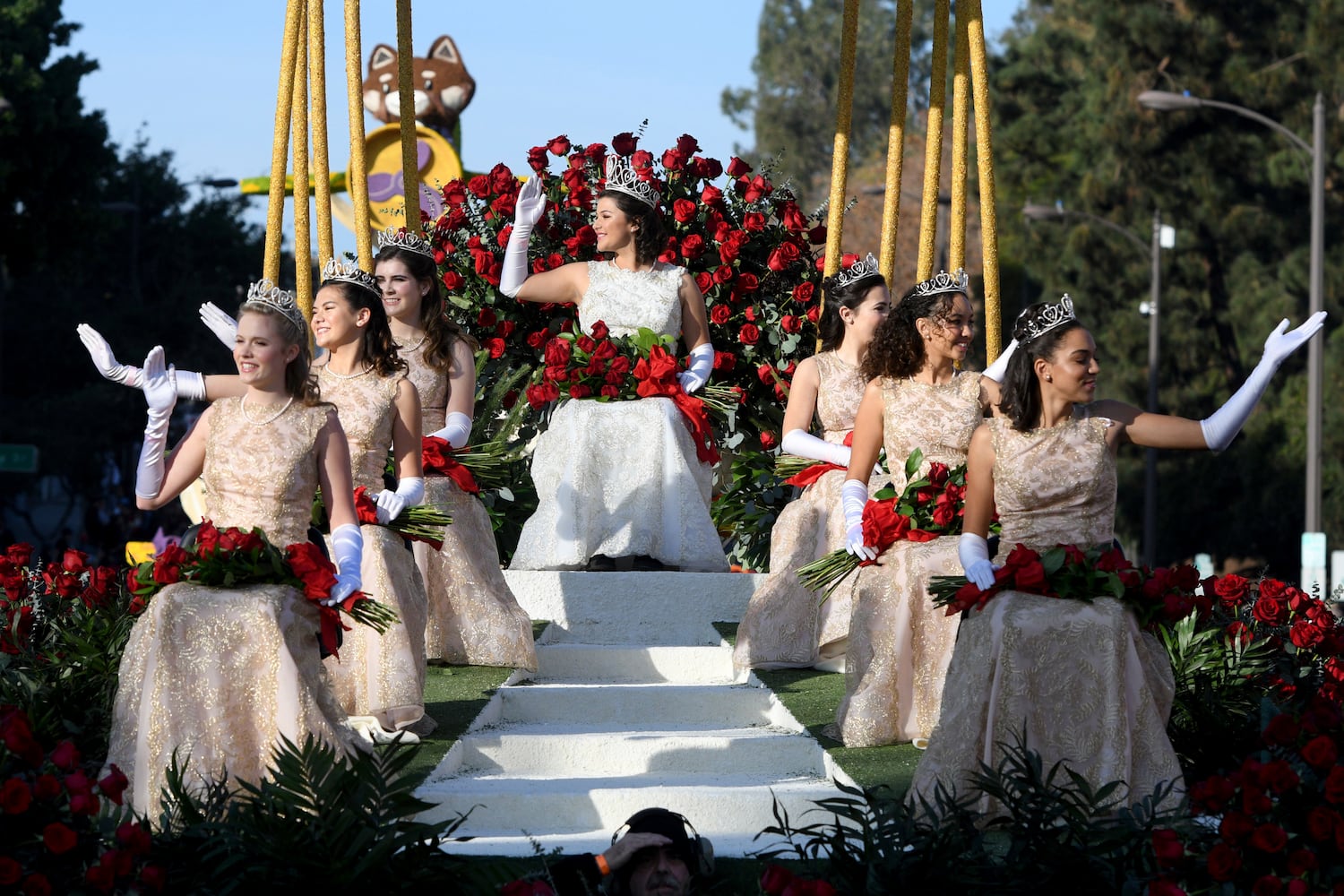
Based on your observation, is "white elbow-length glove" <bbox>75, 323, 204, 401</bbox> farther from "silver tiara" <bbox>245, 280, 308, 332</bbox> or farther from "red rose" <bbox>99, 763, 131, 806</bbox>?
"red rose" <bbox>99, 763, 131, 806</bbox>

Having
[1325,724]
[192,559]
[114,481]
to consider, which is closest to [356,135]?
[192,559]

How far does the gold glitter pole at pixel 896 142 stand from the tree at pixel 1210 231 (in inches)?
815

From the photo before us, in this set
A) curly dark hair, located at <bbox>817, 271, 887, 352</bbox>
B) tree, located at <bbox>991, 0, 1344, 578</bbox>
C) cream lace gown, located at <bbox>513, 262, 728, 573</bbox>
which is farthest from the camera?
tree, located at <bbox>991, 0, 1344, 578</bbox>

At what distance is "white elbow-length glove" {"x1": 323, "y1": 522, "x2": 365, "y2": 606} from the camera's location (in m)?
6.39

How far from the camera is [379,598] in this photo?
24.4 feet

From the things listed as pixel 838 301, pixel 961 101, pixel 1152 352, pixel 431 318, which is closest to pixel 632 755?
pixel 431 318

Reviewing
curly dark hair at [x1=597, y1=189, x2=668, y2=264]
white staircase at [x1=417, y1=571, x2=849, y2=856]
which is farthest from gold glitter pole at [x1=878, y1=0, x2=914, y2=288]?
white staircase at [x1=417, y1=571, x2=849, y2=856]

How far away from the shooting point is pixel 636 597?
958 centimetres

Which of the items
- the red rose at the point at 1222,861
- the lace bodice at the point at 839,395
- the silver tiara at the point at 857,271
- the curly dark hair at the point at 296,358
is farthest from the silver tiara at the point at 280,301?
the red rose at the point at 1222,861

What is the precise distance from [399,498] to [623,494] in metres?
2.63

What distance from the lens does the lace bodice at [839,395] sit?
9.24 metres

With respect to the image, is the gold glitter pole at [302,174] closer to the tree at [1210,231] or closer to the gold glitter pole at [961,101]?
the gold glitter pole at [961,101]

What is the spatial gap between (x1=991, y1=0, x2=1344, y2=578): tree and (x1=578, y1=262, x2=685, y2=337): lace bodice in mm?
21865

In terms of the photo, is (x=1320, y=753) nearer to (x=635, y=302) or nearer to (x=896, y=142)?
(x=635, y=302)
